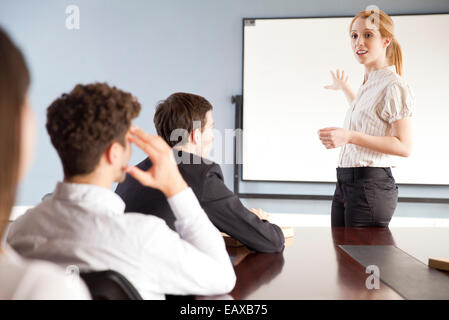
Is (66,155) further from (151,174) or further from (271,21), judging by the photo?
(271,21)

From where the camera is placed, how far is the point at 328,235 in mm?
1604

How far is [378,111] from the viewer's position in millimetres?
1862

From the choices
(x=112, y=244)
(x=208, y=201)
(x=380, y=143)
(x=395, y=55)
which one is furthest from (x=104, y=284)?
(x=395, y=55)

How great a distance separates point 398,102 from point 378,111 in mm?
98

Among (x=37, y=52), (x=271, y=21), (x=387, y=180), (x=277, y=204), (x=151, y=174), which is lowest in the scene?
(x=277, y=204)

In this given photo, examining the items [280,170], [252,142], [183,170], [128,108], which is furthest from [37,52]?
[128,108]

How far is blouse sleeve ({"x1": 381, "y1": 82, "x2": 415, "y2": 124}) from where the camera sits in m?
1.78

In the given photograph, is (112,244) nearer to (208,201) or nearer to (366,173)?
(208,201)

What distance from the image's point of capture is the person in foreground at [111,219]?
772 mm

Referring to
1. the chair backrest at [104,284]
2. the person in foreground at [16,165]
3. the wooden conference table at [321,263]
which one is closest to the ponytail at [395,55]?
the wooden conference table at [321,263]

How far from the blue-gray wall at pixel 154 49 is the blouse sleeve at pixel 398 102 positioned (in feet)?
5.54

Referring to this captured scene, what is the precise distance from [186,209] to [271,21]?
9.23ft

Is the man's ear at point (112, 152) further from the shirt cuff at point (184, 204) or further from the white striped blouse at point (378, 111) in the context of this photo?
the white striped blouse at point (378, 111)

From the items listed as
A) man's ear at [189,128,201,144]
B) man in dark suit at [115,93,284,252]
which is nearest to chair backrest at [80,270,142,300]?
man in dark suit at [115,93,284,252]
